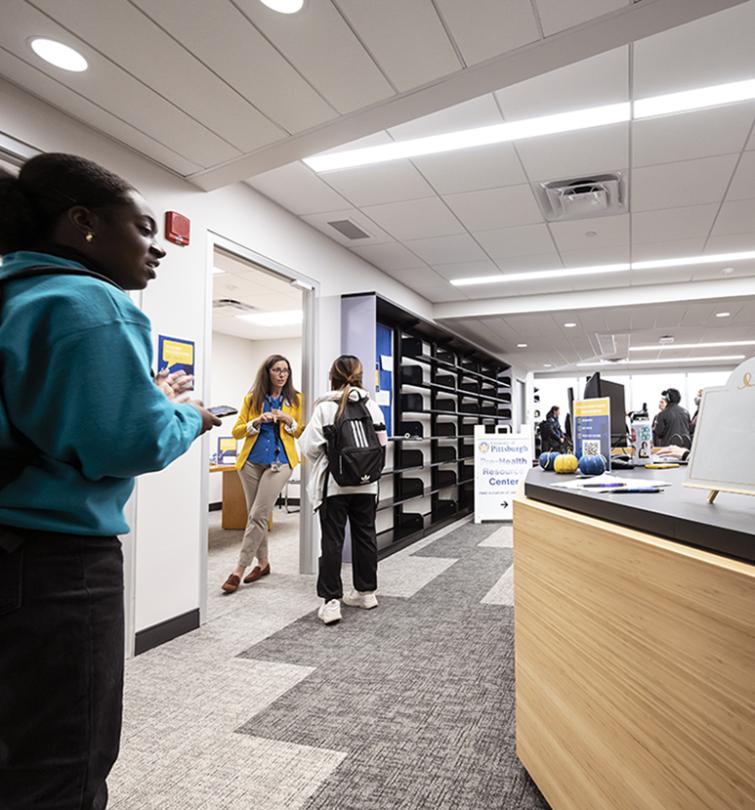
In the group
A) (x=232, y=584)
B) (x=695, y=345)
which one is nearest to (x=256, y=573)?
(x=232, y=584)

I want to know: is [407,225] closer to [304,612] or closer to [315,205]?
[315,205]

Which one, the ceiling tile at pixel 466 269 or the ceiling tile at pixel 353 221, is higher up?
the ceiling tile at pixel 466 269

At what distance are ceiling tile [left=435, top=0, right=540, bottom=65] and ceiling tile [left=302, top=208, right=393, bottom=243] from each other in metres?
2.18

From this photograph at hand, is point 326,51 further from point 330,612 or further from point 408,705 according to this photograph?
point 330,612

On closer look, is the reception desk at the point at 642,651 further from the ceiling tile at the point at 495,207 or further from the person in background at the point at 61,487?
the ceiling tile at the point at 495,207

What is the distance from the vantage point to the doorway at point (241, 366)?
384cm

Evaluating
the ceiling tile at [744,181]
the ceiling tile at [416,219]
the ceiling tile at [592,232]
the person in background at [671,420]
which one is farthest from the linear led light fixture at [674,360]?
the ceiling tile at [416,219]

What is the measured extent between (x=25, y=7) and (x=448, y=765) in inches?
108

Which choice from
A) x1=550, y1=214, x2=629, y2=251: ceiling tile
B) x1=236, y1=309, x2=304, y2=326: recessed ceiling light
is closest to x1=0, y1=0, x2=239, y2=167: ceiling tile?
x1=550, y1=214, x2=629, y2=251: ceiling tile

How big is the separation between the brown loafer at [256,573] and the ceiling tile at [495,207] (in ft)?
9.50

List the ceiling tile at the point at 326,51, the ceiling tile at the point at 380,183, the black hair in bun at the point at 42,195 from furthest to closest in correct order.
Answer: the ceiling tile at the point at 380,183 < the ceiling tile at the point at 326,51 < the black hair in bun at the point at 42,195

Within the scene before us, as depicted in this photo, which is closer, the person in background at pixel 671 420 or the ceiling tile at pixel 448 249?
the ceiling tile at pixel 448 249

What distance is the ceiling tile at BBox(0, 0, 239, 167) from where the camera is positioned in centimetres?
194

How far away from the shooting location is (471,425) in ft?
26.3
